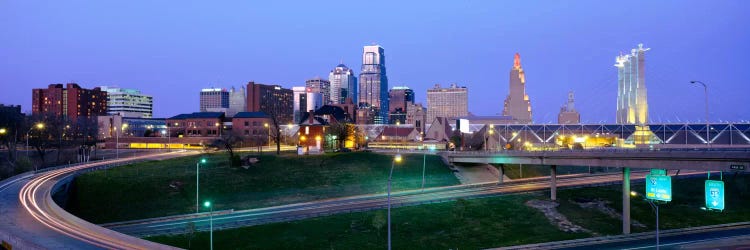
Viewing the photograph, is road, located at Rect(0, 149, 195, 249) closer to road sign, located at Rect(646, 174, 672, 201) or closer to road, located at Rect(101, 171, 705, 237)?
road, located at Rect(101, 171, 705, 237)

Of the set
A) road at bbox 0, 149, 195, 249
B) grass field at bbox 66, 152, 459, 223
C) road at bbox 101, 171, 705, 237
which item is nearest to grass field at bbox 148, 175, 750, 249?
road at bbox 101, 171, 705, 237

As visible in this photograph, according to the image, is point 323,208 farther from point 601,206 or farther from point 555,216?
point 601,206

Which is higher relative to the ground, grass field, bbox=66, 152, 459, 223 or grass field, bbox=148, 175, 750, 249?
grass field, bbox=66, 152, 459, 223

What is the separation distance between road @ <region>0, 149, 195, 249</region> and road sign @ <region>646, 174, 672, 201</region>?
138ft

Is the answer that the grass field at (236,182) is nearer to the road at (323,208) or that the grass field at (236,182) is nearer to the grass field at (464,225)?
the road at (323,208)

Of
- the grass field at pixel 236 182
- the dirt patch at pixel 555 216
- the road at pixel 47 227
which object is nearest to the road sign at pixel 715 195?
the dirt patch at pixel 555 216

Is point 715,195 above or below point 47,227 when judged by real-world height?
above

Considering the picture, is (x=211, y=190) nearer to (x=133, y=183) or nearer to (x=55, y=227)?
(x=133, y=183)

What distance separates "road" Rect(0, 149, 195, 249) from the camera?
1591 inches

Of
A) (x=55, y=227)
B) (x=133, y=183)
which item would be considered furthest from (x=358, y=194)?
(x=55, y=227)

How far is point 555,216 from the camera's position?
6462cm

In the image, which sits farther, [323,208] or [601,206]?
[601,206]

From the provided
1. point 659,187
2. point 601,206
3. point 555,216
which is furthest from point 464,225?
point 601,206

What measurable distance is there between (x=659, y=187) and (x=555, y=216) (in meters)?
17.2
